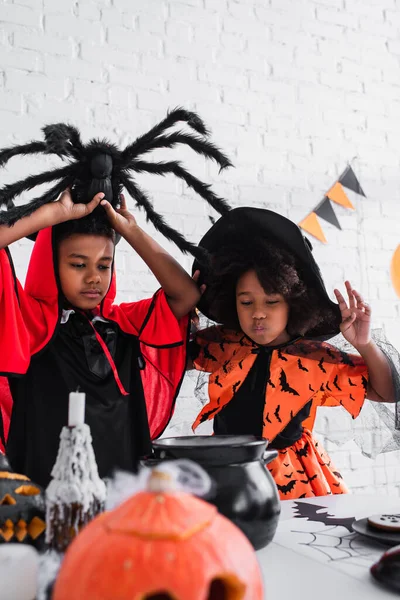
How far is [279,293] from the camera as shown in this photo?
4.25ft

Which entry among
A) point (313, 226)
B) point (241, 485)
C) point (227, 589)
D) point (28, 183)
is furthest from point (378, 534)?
point (313, 226)

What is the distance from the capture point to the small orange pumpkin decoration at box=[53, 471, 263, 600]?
0.35m

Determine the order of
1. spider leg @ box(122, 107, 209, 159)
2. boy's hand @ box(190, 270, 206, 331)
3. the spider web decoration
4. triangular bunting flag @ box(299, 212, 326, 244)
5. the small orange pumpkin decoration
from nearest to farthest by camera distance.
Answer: the small orange pumpkin decoration, the spider web decoration, spider leg @ box(122, 107, 209, 159), boy's hand @ box(190, 270, 206, 331), triangular bunting flag @ box(299, 212, 326, 244)

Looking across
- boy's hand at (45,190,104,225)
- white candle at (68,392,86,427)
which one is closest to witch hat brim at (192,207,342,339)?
boy's hand at (45,190,104,225)

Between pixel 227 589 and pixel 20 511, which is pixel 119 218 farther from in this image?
pixel 227 589

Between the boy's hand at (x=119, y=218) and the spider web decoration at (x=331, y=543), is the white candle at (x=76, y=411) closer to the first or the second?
the spider web decoration at (x=331, y=543)

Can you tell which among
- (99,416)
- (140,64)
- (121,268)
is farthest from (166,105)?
(99,416)

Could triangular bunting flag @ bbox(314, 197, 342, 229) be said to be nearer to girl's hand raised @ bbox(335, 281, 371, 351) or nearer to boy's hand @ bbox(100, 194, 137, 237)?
girl's hand raised @ bbox(335, 281, 371, 351)

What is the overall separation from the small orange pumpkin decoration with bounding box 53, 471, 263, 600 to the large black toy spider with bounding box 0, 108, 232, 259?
2.71 ft

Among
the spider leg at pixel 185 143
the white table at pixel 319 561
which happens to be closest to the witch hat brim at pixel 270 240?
the spider leg at pixel 185 143

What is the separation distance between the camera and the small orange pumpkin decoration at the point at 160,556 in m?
0.35

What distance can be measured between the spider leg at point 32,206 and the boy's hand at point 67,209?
1 cm

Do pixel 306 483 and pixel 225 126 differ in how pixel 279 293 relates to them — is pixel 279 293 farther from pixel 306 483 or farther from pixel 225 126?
pixel 225 126

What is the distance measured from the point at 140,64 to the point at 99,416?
4.42 feet
